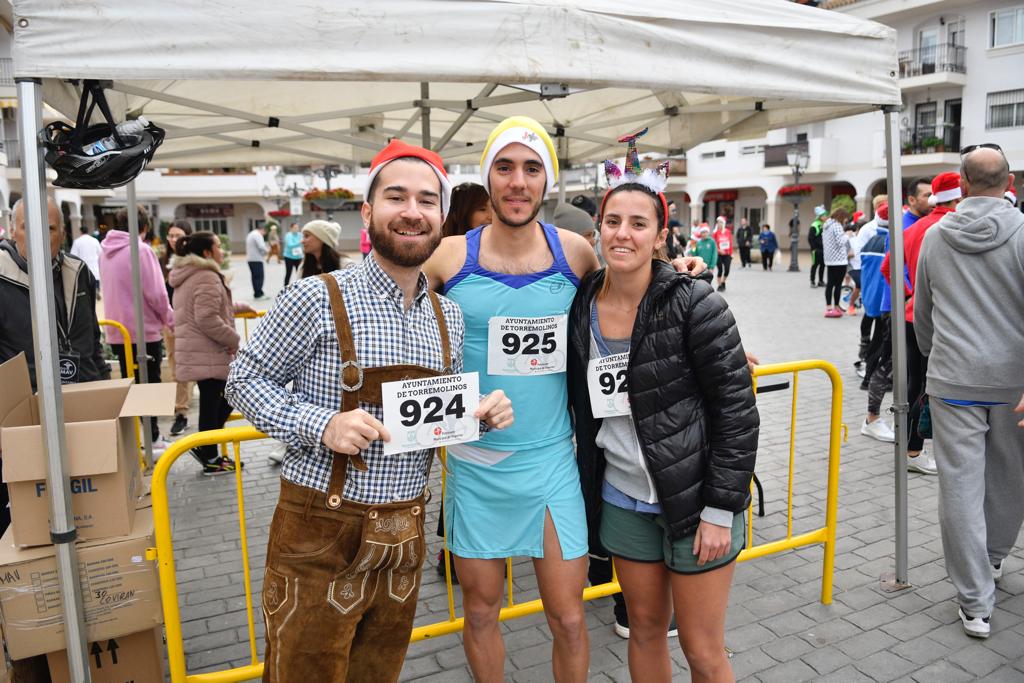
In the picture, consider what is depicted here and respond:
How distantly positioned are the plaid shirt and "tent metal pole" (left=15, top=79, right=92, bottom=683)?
0.85 meters

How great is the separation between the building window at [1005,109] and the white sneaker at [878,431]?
29462mm

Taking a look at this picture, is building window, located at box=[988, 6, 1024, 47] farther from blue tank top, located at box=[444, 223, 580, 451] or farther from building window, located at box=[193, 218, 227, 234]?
building window, located at box=[193, 218, 227, 234]

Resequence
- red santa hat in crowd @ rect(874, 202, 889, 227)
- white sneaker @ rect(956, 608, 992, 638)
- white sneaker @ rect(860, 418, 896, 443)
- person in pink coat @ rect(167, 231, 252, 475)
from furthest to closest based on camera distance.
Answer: red santa hat in crowd @ rect(874, 202, 889, 227) → white sneaker @ rect(860, 418, 896, 443) → person in pink coat @ rect(167, 231, 252, 475) → white sneaker @ rect(956, 608, 992, 638)

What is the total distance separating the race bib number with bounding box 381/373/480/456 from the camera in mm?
2037

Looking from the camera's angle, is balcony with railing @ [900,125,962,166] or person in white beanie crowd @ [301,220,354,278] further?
balcony with railing @ [900,125,962,166]

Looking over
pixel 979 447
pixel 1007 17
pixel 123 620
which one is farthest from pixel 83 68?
pixel 1007 17

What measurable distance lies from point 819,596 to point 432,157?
319 cm

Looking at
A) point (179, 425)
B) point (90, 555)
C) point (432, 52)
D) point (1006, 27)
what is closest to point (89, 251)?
point (179, 425)

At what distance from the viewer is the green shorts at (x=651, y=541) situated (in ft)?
7.73

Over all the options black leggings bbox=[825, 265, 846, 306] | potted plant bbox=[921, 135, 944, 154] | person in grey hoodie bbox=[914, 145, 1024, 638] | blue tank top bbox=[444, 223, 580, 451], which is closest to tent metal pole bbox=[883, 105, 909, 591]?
person in grey hoodie bbox=[914, 145, 1024, 638]

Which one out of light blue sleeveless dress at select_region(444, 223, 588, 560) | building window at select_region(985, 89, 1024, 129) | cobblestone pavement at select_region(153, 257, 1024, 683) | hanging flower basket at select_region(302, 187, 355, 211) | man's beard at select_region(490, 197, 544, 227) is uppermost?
building window at select_region(985, 89, 1024, 129)

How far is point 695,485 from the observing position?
235cm

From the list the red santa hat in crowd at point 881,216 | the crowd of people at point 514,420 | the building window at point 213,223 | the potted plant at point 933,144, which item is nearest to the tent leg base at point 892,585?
the crowd of people at point 514,420

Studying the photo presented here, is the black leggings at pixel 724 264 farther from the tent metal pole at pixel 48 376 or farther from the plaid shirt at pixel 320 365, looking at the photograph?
the tent metal pole at pixel 48 376
